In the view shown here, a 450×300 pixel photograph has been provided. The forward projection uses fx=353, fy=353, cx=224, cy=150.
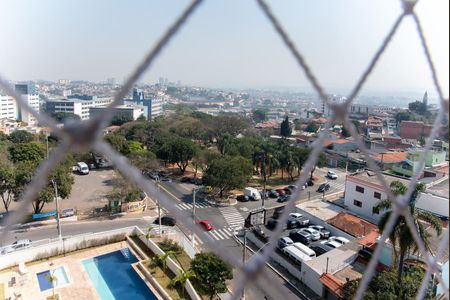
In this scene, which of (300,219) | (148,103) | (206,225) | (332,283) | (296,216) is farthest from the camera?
(148,103)

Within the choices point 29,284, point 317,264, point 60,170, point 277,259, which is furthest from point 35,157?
point 317,264

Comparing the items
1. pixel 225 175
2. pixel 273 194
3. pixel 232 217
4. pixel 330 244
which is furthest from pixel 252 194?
pixel 330 244

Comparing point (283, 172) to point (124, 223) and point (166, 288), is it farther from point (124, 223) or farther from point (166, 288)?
point (166, 288)

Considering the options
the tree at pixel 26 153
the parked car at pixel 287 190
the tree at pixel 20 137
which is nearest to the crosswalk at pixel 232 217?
the parked car at pixel 287 190

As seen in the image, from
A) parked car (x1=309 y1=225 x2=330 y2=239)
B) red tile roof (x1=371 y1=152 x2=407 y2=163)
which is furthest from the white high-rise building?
parked car (x1=309 y1=225 x2=330 y2=239)

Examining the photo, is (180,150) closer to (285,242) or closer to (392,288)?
(285,242)

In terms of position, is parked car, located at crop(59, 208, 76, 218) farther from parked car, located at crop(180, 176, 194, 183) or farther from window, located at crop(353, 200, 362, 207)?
window, located at crop(353, 200, 362, 207)

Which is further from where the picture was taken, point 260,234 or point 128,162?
point 260,234
